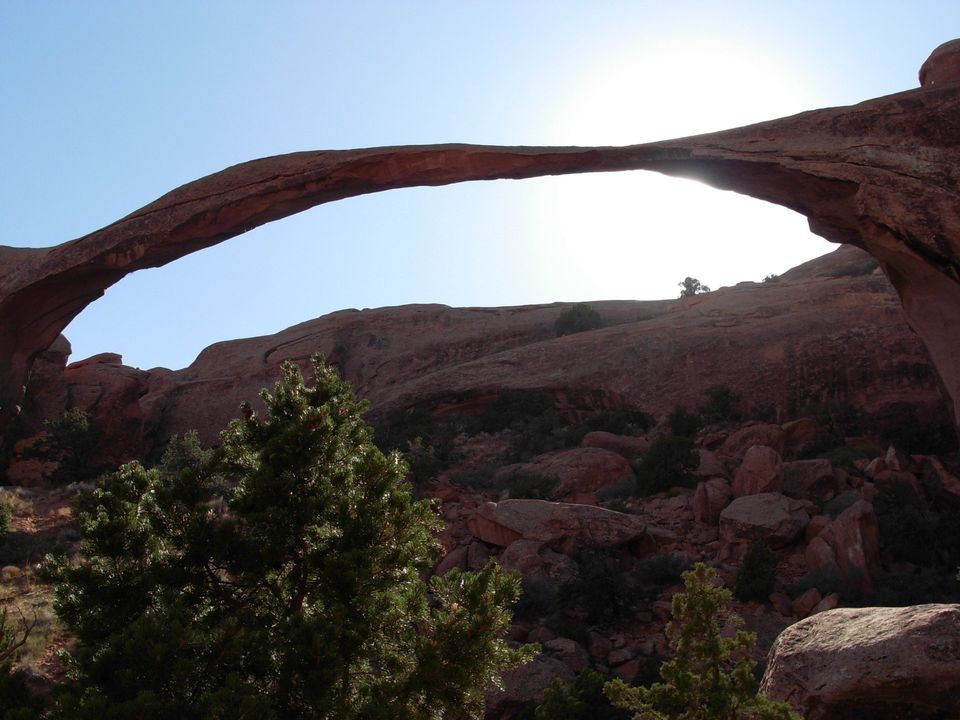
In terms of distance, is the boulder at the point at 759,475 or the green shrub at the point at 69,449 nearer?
the boulder at the point at 759,475

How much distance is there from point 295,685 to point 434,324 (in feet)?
78.2

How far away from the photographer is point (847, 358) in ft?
61.1

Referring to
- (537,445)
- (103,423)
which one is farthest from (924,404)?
(103,423)

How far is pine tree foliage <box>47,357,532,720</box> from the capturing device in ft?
16.6

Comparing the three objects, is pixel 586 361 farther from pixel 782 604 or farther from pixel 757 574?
pixel 782 604

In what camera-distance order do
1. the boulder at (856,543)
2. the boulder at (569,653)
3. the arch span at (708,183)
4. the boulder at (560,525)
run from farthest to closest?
the boulder at (560,525) → the boulder at (856,543) → the arch span at (708,183) → the boulder at (569,653)

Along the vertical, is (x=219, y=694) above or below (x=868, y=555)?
above

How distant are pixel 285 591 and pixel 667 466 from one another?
880cm

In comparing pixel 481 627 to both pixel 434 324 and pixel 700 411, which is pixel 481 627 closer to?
pixel 700 411

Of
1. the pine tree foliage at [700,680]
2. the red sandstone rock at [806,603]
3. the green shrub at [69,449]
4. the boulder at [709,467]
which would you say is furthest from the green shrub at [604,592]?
the green shrub at [69,449]

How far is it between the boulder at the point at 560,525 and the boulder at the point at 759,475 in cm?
162

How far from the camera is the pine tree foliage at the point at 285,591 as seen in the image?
507 centimetres

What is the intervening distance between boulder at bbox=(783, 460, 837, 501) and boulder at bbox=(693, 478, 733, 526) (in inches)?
37.6

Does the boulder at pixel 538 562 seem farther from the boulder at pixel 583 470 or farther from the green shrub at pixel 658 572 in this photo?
the boulder at pixel 583 470
